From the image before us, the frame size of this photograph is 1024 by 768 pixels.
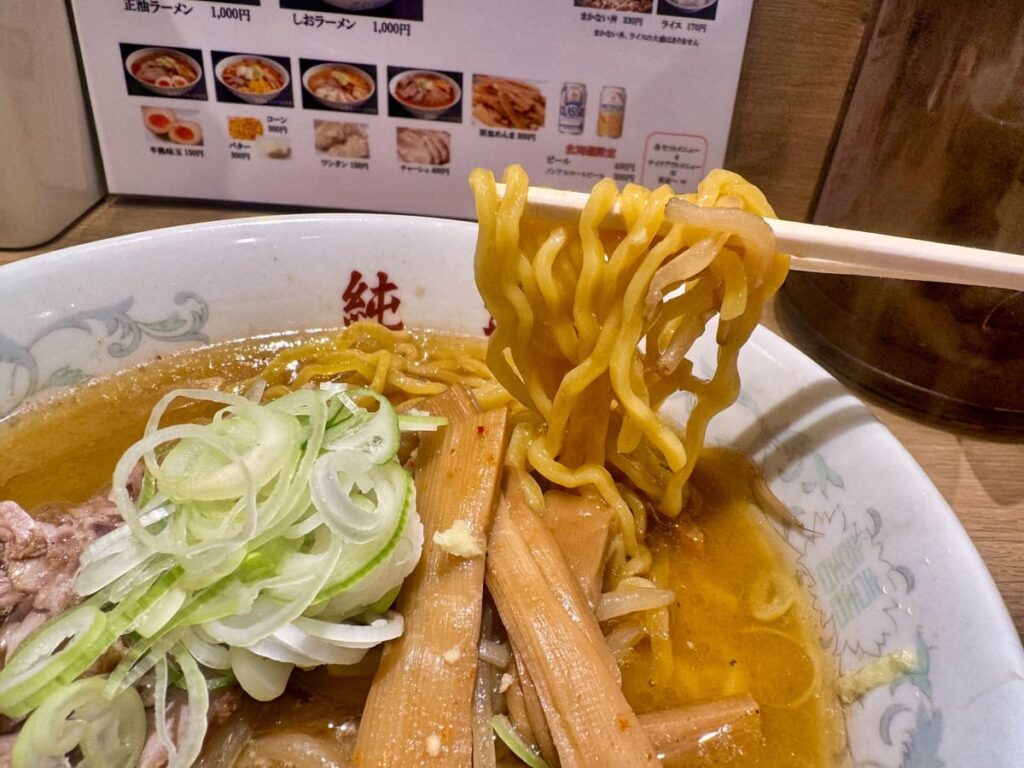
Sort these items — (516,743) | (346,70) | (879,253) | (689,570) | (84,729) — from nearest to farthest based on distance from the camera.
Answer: (84,729)
(516,743)
(879,253)
(689,570)
(346,70)

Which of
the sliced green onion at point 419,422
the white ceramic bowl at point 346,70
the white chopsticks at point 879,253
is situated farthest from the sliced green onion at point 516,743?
the white ceramic bowl at point 346,70

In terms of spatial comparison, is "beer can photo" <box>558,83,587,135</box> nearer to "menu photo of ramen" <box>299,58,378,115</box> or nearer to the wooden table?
"menu photo of ramen" <box>299,58,378,115</box>

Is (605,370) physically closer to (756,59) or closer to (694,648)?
(694,648)

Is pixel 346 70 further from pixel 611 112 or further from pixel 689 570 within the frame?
pixel 689 570

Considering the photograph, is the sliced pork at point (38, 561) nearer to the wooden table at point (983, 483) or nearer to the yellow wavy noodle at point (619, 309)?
the yellow wavy noodle at point (619, 309)

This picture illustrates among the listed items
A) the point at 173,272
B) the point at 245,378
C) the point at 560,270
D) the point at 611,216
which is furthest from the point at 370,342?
the point at 611,216

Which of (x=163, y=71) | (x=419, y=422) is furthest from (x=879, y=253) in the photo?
(x=163, y=71)

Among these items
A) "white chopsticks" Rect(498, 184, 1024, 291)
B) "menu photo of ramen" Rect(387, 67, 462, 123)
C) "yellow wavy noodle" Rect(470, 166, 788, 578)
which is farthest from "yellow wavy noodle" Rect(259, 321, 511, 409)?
"menu photo of ramen" Rect(387, 67, 462, 123)
